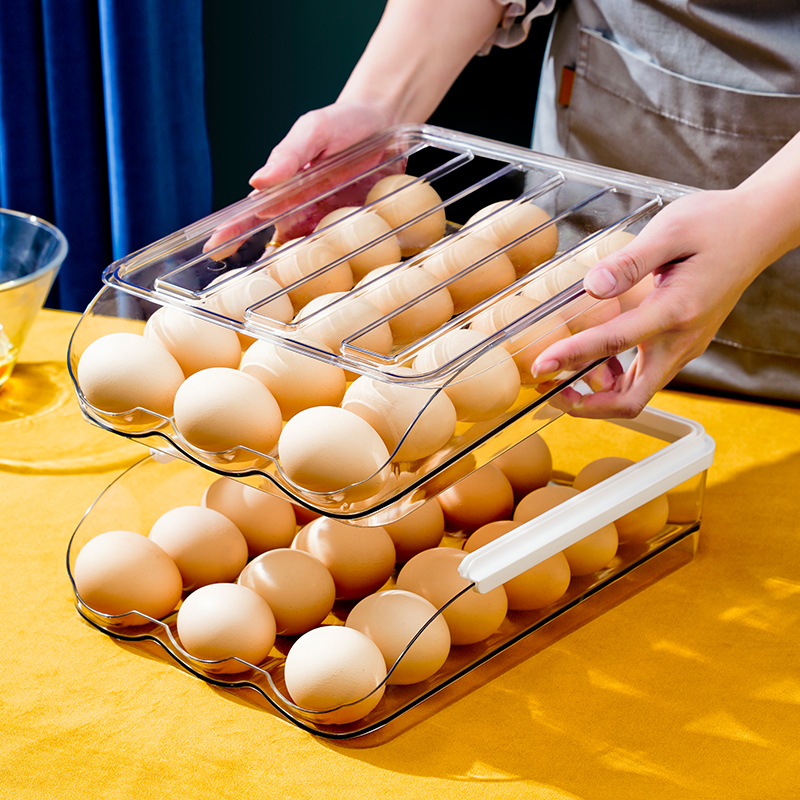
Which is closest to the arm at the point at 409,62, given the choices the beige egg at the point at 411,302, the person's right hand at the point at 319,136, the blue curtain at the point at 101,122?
the person's right hand at the point at 319,136

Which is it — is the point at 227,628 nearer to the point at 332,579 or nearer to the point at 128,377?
the point at 332,579

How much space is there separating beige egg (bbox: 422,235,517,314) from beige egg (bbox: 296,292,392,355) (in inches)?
3.6

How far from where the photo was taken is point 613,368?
0.83m

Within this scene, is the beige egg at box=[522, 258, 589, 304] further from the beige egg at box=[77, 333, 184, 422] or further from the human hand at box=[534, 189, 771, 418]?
the beige egg at box=[77, 333, 184, 422]

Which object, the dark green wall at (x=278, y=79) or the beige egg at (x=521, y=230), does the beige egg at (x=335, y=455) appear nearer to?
the beige egg at (x=521, y=230)

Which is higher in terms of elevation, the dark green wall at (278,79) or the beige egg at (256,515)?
the dark green wall at (278,79)

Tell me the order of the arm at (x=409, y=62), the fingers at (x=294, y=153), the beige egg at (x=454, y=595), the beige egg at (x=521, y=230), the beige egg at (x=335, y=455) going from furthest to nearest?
the arm at (x=409, y=62) < the fingers at (x=294, y=153) < the beige egg at (x=521, y=230) < the beige egg at (x=454, y=595) < the beige egg at (x=335, y=455)

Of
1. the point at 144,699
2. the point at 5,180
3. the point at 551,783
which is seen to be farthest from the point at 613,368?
the point at 5,180

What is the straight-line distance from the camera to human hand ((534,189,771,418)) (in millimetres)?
744

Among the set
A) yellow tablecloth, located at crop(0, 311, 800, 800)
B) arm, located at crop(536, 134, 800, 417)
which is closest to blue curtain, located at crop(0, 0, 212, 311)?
yellow tablecloth, located at crop(0, 311, 800, 800)

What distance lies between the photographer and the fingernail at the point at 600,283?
0.73 m

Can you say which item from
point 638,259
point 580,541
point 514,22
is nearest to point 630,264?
point 638,259

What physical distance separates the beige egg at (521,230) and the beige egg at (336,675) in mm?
372

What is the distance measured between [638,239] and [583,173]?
219 mm
